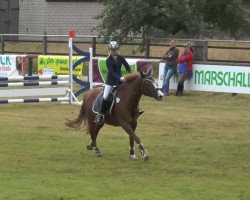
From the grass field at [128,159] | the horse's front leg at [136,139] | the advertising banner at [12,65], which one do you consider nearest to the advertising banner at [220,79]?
the grass field at [128,159]

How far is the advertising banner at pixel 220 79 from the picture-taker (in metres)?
24.1

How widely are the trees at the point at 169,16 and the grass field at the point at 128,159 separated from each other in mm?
9744

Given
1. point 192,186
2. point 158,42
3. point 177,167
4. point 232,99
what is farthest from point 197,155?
point 158,42

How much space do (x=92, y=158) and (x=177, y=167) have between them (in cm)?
175

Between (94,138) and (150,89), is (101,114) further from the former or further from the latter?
(150,89)

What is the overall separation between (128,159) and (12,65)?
18277 millimetres

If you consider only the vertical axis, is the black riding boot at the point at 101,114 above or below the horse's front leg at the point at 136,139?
above

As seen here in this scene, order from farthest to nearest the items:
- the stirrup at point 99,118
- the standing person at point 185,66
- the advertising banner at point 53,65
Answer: the advertising banner at point 53,65, the standing person at point 185,66, the stirrup at point 99,118

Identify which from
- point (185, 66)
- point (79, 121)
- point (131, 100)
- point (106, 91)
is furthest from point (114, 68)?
point (185, 66)

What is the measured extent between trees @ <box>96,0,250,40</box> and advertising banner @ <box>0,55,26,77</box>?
3.82 m

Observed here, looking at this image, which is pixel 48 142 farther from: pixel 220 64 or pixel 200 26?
pixel 200 26

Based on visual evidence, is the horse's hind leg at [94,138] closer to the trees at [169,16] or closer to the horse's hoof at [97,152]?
the horse's hoof at [97,152]

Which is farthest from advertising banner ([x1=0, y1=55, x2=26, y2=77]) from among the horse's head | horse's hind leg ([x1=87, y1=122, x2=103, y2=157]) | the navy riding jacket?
the horse's head

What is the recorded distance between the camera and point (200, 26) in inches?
1233
